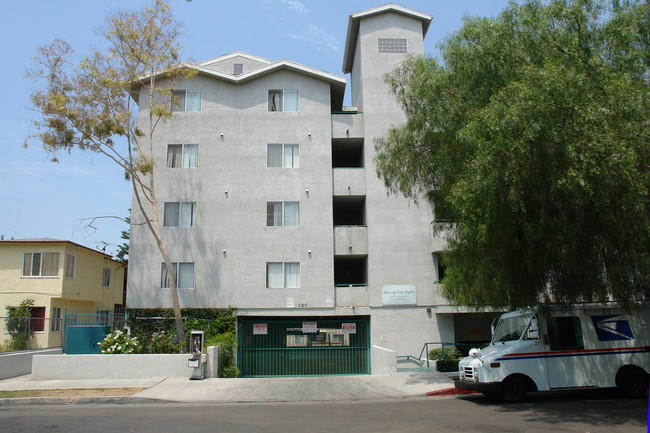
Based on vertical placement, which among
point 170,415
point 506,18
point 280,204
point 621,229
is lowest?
point 170,415

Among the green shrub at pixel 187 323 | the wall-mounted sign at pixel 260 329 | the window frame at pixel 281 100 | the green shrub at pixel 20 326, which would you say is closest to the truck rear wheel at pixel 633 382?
the wall-mounted sign at pixel 260 329

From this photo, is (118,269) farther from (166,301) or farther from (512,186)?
(512,186)

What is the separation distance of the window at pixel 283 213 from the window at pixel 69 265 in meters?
12.4

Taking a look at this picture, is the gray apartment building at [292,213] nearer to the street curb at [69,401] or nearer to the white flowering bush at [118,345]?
the white flowering bush at [118,345]

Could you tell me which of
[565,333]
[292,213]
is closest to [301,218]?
[292,213]

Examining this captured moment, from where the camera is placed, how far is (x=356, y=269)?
27438mm

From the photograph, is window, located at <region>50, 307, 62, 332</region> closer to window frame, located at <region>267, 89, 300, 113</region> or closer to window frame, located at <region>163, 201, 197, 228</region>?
window frame, located at <region>163, 201, 197, 228</region>

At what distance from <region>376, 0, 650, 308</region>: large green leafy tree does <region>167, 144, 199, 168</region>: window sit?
44.3 feet

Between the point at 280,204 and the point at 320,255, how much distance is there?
3.21 meters

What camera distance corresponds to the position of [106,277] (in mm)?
34000

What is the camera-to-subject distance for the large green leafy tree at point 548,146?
34.1 feet

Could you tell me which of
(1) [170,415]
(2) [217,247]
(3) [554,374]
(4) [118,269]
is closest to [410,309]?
(2) [217,247]

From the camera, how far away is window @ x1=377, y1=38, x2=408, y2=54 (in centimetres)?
2608

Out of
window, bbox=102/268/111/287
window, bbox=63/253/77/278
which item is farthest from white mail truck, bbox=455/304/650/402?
window, bbox=102/268/111/287
